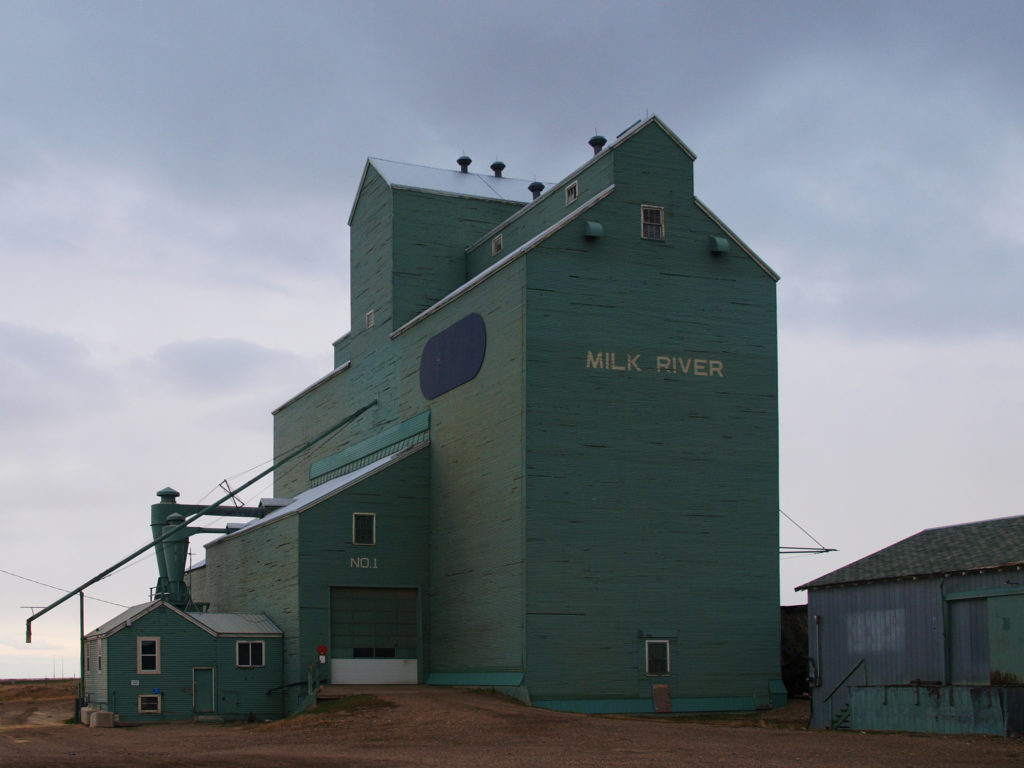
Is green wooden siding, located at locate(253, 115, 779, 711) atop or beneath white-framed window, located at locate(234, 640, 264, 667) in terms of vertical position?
atop

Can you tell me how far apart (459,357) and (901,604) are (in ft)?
64.8

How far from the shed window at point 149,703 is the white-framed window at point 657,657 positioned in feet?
57.9

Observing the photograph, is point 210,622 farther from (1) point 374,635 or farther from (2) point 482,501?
(2) point 482,501

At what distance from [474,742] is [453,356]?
20.6m

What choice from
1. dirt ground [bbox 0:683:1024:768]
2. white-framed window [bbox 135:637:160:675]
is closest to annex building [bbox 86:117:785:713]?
white-framed window [bbox 135:637:160:675]

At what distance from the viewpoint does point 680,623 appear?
1794 inches

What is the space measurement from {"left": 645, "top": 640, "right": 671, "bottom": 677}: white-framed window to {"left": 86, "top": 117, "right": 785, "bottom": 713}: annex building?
0.25 ft

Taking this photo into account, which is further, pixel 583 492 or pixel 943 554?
pixel 583 492

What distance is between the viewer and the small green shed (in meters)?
48.2

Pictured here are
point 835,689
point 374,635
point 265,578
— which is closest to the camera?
point 835,689

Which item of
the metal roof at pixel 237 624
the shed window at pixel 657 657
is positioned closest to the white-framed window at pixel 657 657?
the shed window at pixel 657 657

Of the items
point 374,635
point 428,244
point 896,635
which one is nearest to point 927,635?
point 896,635

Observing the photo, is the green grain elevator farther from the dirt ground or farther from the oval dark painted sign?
the dirt ground

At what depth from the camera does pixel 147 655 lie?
48.7 m
